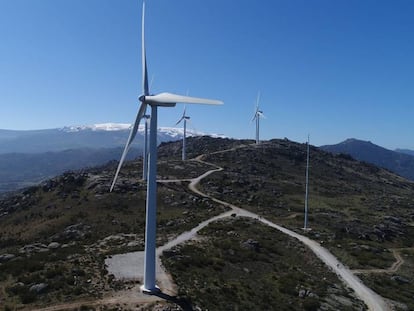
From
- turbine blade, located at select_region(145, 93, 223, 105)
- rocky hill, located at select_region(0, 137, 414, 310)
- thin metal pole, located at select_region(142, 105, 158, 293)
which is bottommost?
rocky hill, located at select_region(0, 137, 414, 310)

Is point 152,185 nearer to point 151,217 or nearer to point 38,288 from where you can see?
point 151,217

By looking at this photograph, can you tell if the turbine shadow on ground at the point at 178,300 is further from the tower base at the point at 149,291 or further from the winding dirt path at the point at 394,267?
the winding dirt path at the point at 394,267

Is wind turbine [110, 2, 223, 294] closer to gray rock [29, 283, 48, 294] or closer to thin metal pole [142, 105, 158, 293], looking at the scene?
thin metal pole [142, 105, 158, 293]

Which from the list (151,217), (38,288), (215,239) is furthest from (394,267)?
(38,288)

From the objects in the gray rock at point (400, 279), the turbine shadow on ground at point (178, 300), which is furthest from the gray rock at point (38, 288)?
the gray rock at point (400, 279)

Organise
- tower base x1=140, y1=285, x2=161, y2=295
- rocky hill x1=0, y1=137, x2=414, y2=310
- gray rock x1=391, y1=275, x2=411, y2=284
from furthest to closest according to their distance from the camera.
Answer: gray rock x1=391, y1=275, x2=411, y2=284 < rocky hill x1=0, y1=137, x2=414, y2=310 < tower base x1=140, y1=285, x2=161, y2=295

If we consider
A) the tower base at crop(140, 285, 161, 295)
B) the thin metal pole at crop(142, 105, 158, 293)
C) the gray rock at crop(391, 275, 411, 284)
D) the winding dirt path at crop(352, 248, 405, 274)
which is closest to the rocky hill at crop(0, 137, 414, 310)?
the gray rock at crop(391, 275, 411, 284)

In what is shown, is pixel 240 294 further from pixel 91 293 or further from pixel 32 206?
pixel 32 206

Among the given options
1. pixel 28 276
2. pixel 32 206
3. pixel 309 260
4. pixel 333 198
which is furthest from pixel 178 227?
pixel 333 198
